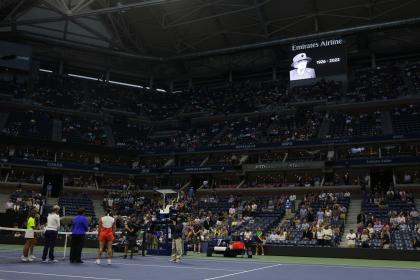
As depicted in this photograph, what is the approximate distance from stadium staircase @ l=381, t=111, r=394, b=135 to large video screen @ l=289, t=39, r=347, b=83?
5762mm

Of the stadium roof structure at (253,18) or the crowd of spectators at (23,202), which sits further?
the stadium roof structure at (253,18)

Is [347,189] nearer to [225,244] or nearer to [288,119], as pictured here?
[288,119]

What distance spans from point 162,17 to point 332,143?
21426mm

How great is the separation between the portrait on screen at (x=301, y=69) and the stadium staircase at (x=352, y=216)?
54.1 feet

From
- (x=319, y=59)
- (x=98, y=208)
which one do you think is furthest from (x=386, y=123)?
(x=98, y=208)

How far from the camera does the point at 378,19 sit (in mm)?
44500

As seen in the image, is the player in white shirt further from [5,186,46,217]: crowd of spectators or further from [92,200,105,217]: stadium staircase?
[92,200,105,217]: stadium staircase

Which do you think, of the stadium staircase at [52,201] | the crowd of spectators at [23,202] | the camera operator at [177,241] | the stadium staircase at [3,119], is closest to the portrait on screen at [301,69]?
the stadium staircase at [52,201]

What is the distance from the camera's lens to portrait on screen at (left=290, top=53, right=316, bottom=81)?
47.9 metres

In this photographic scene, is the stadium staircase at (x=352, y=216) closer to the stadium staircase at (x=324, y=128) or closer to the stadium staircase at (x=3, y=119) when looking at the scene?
the stadium staircase at (x=324, y=128)

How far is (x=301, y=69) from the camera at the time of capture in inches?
1913

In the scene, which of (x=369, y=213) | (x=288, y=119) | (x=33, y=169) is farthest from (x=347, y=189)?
(x=33, y=169)

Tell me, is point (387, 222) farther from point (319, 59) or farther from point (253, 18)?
point (253, 18)

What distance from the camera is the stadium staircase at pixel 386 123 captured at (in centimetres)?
4122
